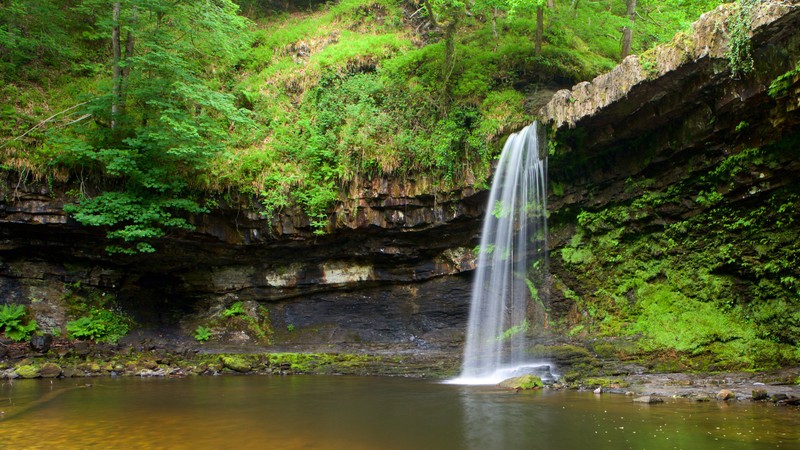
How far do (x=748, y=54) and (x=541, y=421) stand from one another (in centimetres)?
802

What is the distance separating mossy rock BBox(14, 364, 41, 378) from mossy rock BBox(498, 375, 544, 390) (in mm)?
12347

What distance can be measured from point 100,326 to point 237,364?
5.31 metres

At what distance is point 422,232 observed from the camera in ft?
50.1

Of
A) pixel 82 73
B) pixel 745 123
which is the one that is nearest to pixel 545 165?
pixel 745 123

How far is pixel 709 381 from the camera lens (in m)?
9.40

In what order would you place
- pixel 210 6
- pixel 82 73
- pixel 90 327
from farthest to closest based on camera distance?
pixel 82 73, pixel 210 6, pixel 90 327

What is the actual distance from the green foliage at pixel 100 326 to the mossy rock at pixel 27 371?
252cm

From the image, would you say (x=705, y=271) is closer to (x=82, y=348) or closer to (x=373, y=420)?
(x=373, y=420)

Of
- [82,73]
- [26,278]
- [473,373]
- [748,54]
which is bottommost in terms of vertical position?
[473,373]

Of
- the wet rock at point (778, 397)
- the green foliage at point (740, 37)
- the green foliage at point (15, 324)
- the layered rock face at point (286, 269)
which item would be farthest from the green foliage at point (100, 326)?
the green foliage at point (740, 37)

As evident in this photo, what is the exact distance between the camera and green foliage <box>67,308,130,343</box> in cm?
1508

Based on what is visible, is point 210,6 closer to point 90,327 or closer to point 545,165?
point 90,327

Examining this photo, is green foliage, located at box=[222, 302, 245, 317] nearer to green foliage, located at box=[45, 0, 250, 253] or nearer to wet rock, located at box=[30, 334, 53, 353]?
green foliage, located at box=[45, 0, 250, 253]

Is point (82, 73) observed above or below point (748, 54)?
above
